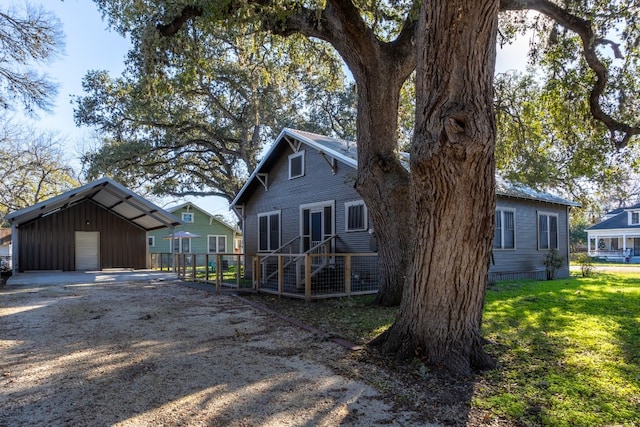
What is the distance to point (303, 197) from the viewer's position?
13703 millimetres

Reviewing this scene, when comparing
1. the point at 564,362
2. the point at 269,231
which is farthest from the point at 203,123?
the point at 564,362

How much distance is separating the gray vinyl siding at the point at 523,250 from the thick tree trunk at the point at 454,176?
922 centimetres

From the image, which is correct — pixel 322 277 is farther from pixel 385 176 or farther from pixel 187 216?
pixel 187 216

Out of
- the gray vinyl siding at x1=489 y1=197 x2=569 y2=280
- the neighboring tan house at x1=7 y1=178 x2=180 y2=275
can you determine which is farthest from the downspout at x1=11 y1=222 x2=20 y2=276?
the gray vinyl siding at x1=489 y1=197 x2=569 y2=280

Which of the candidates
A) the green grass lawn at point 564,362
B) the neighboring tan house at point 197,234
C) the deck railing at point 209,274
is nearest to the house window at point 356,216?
the deck railing at point 209,274

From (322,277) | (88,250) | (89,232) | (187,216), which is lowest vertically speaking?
(322,277)

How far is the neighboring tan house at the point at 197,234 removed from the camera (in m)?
29.0

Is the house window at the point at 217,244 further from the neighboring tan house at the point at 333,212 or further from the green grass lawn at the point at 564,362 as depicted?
the green grass lawn at the point at 564,362

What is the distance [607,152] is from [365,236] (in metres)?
6.08

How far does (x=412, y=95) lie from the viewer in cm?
1198

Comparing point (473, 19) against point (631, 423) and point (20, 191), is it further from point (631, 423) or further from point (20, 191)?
point (20, 191)

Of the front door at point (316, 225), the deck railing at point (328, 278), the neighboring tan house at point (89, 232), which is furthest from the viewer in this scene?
the neighboring tan house at point (89, 232)

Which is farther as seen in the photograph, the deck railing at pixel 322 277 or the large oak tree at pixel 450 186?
the deck railing at pixel 322 277

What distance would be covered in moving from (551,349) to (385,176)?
12.6ft
